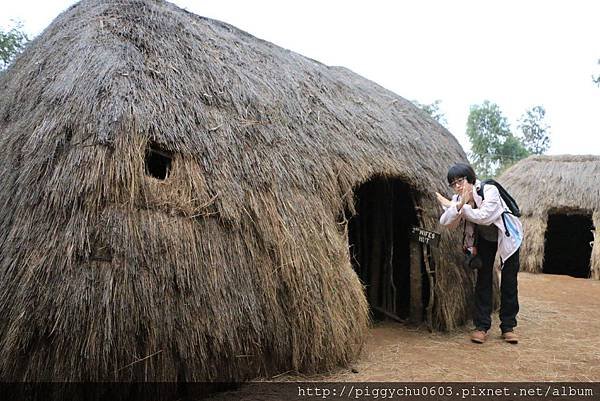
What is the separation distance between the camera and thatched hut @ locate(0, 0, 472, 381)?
3072mm

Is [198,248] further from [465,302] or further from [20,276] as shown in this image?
[465,302]

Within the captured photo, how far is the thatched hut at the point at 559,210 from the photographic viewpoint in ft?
40.2

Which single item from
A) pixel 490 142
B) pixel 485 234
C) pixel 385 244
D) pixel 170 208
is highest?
pixel 490 142

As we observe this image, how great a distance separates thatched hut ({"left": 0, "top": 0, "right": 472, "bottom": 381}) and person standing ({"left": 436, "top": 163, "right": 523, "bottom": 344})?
444 millimetres

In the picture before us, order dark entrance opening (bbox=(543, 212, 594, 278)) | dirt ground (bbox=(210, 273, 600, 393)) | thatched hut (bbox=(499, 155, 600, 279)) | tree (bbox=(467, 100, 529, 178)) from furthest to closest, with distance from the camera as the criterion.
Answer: tree (bbox=(467, 100, 529, 178))
dark entrance opening (bbox=(543, 212, 594, 278))
thatched hut (bbox=(499, 155, 600, 279))
dirt ground (bbox=(210, 273, 600, 393))

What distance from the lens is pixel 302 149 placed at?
15.2ft

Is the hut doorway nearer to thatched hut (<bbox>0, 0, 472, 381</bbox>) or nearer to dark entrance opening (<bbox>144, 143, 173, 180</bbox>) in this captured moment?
thatched hut (<bbox>0, 0, 472, 381</bbox>)

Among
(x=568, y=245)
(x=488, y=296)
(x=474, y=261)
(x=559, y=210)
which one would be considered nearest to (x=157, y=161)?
(x=474, y=261)

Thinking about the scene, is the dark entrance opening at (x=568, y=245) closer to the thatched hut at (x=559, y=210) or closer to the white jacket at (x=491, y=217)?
the thatched hut at (x=559, y=210)

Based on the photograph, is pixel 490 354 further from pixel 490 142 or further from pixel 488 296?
pixel 490 142

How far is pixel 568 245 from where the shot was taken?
45.2ft

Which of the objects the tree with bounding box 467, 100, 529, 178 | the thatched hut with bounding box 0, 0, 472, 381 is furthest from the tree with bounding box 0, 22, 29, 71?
the tree with bounding box 467, 100, 529, 178

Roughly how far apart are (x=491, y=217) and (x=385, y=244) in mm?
1964

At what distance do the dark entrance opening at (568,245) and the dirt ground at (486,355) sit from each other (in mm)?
7440
